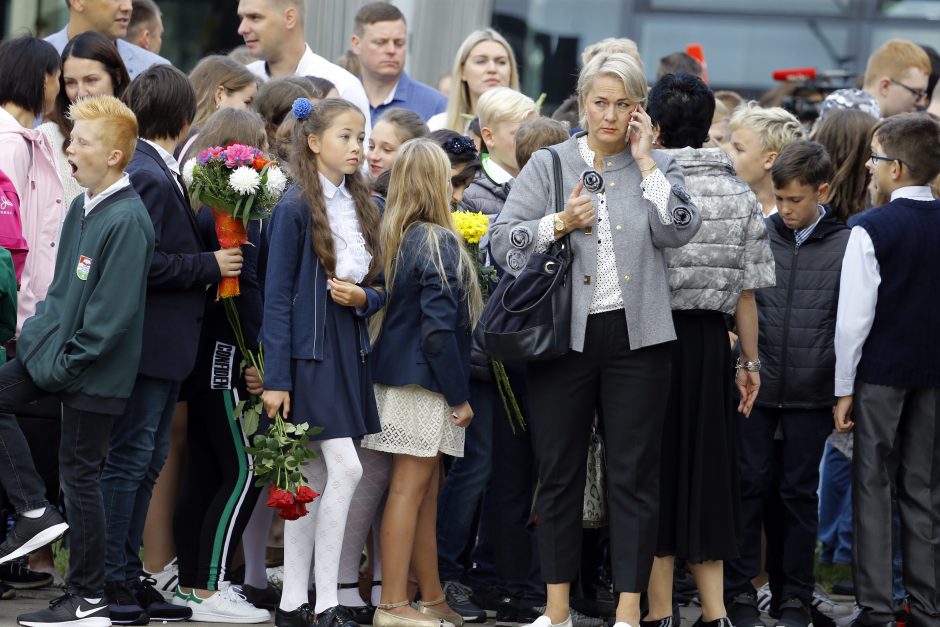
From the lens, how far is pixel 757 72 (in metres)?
11.6

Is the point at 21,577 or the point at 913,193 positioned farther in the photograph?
the point at 21,577

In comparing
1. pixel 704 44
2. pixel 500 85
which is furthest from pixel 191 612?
pixel 704 44

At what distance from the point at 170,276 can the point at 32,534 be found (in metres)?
1.08

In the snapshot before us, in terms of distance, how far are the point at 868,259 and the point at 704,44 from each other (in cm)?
598

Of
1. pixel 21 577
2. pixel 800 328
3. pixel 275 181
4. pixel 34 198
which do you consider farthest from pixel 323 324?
pixel 800 328

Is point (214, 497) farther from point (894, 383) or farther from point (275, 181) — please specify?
point (894, 383)

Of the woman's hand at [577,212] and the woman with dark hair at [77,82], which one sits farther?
the woman with dark hair at [77,82]

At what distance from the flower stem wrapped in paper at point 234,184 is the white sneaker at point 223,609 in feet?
3.86

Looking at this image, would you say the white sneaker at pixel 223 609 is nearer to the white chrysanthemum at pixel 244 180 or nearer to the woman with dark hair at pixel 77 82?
the white chrysanthemum at pixel 244 180

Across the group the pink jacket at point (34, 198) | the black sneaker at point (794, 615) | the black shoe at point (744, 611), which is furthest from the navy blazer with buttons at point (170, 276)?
the black sneaker at point (794, 615)

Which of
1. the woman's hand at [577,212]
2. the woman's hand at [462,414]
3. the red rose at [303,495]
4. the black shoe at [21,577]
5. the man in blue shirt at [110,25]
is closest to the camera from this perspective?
the woman's hand at [577,212]

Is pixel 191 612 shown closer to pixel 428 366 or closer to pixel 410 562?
pixel 410 562

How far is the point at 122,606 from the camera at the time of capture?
5.59 m

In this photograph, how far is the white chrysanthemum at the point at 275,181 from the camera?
18.2ft
